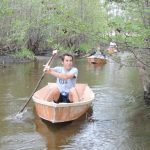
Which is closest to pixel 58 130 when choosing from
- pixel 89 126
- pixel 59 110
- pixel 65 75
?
pixel 59 110

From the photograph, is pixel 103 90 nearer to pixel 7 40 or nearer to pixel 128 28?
pixel 128 28

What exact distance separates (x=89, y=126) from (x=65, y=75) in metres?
1.27

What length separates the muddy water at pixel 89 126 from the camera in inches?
302

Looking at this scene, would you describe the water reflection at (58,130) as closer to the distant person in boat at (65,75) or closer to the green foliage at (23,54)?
the distant person in boat at (65,75)

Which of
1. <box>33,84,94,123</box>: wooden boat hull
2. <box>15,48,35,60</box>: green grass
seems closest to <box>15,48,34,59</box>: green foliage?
<box>15,48,35,60</box>: green grass

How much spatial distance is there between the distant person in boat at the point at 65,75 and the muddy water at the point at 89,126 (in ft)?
2.32

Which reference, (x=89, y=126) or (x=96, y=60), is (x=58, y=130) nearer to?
(x=89, y=126)

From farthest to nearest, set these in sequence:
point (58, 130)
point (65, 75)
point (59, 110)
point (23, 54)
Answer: point (23, 54) < point (65, 75) < point (58, 130) < point (59, 110)

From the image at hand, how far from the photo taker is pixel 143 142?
7789mm

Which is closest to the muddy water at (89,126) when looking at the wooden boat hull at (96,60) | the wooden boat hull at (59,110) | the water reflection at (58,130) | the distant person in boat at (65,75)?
the water reflection at (58,130)

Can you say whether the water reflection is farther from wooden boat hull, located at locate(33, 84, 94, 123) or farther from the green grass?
the green grass

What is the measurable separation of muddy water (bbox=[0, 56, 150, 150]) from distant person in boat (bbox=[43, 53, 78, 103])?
2.32ft

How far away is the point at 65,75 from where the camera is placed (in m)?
9.09

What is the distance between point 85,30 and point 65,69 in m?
1.00
